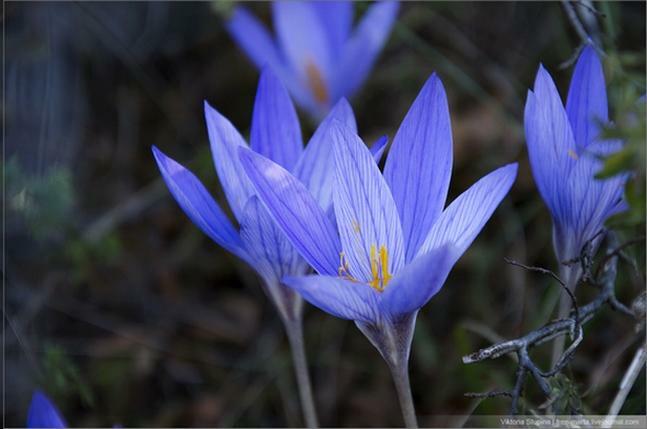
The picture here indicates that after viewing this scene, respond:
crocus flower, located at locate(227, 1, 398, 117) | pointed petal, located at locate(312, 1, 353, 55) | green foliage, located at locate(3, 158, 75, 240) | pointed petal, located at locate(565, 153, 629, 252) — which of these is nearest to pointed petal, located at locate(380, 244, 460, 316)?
pointed petal, located at locate(565, 153, 629, 252)

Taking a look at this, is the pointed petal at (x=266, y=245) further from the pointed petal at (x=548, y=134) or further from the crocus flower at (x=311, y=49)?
the crocus flower at (x=311, y=49)

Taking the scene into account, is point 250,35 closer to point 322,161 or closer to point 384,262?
point 322,161

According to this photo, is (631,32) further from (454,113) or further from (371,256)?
(371,256)

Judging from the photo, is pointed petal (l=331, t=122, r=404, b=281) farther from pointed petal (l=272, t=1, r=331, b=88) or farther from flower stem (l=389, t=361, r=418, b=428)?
pointed petal (l=272, t=1, r=331, b=88)

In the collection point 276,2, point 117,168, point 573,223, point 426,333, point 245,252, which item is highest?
point 276,2

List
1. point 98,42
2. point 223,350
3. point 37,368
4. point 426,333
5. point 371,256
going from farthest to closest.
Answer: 1. point 98,42
2. point 223,350
3. point 426,333
4. point 37,368
5. point 371,256

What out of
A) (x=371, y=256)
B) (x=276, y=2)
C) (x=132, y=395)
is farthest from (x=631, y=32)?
(x=132, y=395)

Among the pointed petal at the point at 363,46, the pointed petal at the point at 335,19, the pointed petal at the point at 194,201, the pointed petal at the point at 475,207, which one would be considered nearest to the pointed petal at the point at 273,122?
the pointed petal at the point at 194,201

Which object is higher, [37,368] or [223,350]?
[37,368]
